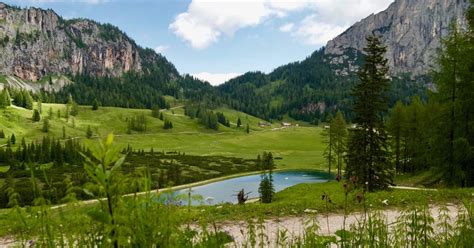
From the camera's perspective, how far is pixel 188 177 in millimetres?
101688

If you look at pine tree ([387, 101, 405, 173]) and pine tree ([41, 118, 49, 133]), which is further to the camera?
pine tree ([41, 118, 49, 133])

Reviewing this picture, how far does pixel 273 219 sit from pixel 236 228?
7.70ft

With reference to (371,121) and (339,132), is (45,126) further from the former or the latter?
(371,121)

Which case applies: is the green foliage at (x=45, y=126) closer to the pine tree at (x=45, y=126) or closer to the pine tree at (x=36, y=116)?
the pine tree at (x=45, y=126)

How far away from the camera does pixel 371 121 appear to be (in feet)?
133

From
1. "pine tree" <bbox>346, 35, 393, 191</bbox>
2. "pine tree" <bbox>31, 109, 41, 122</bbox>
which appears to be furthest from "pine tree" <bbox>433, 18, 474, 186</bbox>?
"pine tree" <bbox>31, 109, 41, 122</bbox>

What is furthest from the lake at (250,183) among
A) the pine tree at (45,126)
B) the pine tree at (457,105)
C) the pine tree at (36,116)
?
the pine tree at (36,116)

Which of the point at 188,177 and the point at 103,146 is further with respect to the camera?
the point at 188,177

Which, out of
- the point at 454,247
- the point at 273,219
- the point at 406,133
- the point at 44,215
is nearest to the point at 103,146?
the point at 44,215

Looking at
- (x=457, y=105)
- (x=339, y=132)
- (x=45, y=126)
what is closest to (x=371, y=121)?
(x=457, y=105)

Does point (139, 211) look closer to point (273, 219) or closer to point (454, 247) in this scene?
point (454, 247)

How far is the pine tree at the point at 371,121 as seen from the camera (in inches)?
1572

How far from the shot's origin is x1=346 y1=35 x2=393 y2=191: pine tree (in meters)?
39.9

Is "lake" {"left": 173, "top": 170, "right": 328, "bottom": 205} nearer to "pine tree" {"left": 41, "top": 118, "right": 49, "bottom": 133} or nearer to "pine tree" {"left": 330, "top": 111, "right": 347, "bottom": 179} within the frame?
"pine tree" {"left": 330, "top": 111, "right": 347, "bottom": 179}
